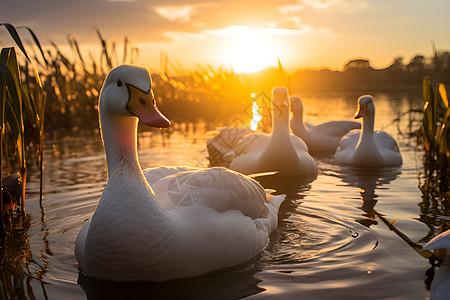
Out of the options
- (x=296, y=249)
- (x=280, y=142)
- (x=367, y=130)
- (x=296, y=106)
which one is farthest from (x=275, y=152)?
(x=296, y=106)

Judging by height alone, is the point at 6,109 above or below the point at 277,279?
above

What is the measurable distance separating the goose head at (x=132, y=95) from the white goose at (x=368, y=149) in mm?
6518

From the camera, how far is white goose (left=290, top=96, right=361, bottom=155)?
12164 mm

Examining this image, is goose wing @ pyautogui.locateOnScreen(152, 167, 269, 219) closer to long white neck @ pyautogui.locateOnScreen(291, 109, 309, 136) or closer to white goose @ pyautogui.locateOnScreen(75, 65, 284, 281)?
white goose @ pyautogui.locateOnScreen(75, 65, 284, 281)

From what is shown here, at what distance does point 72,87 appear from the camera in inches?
618

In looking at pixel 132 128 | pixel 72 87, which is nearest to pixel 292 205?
pixel 132 128

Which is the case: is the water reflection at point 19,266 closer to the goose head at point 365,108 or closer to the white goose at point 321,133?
the goose head at point 365,108

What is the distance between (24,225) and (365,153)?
626 cm

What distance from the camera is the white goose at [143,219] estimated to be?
363 cm

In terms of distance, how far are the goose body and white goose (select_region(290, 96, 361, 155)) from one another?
119 inches

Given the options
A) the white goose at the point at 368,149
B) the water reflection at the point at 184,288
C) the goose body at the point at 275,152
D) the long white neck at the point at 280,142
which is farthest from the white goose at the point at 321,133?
the water reflection at the point at 184,288

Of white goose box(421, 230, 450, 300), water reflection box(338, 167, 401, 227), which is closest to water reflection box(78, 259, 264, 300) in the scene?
white goose box(421, 230, 450, 300)

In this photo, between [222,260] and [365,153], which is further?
[365,153]

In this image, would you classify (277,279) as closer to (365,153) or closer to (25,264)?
(25,264)
